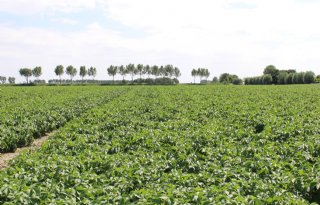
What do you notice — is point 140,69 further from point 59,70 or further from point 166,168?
point 166,168

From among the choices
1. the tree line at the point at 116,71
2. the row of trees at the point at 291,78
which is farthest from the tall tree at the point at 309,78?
the tree line at the point at 116,71

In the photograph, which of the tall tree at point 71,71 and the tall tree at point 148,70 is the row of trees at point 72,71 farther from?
the tall tree at point 148,70

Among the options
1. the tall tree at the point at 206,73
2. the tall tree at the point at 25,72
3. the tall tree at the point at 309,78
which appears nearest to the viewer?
the tall tree at the point at 309,78

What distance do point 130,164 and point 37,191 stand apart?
8.91 ft

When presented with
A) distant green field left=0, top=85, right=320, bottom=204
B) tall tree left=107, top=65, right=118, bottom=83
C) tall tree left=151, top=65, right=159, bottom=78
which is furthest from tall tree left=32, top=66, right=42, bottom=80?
distant green field left=0, top=85, right=320, bottom=204

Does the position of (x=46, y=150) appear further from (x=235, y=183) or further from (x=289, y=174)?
(x=289, y=174)

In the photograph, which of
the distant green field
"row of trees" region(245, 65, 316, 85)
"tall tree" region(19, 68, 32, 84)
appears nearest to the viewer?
the distant green field

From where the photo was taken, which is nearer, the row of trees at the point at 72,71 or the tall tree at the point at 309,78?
the tall tree at the point at 309,78

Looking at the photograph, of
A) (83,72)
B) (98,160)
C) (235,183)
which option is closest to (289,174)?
(235,183)

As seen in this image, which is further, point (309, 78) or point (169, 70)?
point (169, 70)

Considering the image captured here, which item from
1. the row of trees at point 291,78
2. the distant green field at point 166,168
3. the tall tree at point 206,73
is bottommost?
the distant green field at point 166,168

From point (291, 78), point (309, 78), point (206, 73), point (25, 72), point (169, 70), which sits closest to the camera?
point (309, 78)

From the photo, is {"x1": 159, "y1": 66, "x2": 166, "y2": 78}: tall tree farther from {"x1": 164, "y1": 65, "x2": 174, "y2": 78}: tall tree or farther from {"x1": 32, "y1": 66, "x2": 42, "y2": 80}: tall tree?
{"x1": 32, "y1": 66, "x2": 42, "y2": 80}: tall tree

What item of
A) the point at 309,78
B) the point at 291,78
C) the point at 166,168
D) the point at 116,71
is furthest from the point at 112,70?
the point at 166,168
